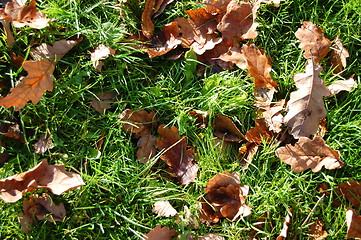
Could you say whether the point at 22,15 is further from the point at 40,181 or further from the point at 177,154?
the point at 177,154

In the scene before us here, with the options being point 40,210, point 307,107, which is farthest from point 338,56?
point 40,210

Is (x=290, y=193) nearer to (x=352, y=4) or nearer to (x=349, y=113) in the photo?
(x=349, y=113)

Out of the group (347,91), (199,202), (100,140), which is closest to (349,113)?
(347,91)

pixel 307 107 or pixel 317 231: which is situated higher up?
pixel 307 107

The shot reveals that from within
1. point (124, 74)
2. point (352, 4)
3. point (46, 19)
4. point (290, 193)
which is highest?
point (46, 19)

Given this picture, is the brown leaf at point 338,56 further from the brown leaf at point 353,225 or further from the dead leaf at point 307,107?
the brown leaf at point 353,225

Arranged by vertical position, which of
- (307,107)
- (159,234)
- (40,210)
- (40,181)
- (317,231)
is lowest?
(317,231)

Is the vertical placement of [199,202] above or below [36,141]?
below
